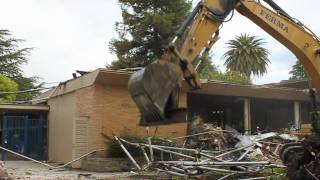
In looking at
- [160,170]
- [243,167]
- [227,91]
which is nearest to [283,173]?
[243,167]

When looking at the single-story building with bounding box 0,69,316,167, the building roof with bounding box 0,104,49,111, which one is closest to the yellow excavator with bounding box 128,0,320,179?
the single-story building with bounding box 0,69,316,167

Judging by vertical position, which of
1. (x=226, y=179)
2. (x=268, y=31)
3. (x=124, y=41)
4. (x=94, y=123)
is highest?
(x=124, y=41)

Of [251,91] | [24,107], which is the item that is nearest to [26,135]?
[24,107]

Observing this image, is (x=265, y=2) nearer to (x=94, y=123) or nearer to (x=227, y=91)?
(x=94, y=123)

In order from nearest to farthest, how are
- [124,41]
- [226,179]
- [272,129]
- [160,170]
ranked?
1. [226,179]
2. [160,170]
3. [272,129]
4. [124,41]

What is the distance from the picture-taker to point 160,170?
16688 mm

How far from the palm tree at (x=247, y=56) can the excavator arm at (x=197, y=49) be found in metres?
64.2

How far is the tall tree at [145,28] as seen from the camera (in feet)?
158

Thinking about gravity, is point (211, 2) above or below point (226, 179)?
above

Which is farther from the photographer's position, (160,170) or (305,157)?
(160,170)

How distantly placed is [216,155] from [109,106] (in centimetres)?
674

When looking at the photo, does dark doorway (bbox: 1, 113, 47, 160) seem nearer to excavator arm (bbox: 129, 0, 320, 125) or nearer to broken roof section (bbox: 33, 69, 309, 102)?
broken roof section (bbox: 33, 69, 309, 102)

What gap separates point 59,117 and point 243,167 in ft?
45.9

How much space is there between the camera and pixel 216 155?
738 inches
